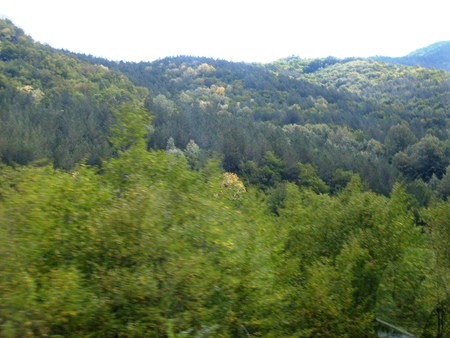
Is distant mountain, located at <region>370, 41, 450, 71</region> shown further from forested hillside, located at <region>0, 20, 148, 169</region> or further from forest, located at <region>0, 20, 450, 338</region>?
forest, located at <region>0, 20, 450, 338</region>

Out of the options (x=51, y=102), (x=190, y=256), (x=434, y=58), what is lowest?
(x=190, y=256)

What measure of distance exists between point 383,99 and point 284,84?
35.0 meters

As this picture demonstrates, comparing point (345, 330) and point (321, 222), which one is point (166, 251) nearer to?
point (345, 330)

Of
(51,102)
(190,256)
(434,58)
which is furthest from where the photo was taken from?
(434,58)

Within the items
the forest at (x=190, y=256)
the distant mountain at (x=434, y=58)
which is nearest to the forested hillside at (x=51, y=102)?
the forest at (x=190, y=256)

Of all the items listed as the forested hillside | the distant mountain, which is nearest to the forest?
the forested hillside

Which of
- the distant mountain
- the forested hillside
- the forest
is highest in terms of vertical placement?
the distant mountain

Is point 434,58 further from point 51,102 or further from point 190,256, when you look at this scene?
point 190,256

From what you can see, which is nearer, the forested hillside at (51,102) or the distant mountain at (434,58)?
the forested hillside at (51,102)

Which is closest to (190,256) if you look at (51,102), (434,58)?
(51,102)

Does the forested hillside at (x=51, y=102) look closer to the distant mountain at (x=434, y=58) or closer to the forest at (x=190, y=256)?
the forest at (x=190, y=256)

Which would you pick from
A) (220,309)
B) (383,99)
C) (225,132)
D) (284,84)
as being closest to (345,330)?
(220,309)

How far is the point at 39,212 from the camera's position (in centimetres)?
623

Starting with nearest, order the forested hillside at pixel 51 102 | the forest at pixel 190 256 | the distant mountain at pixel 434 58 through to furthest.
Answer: the forest at pixel 190 256
the forested hillside at pixel 51 102
the distant mountain at pixel 434 58
